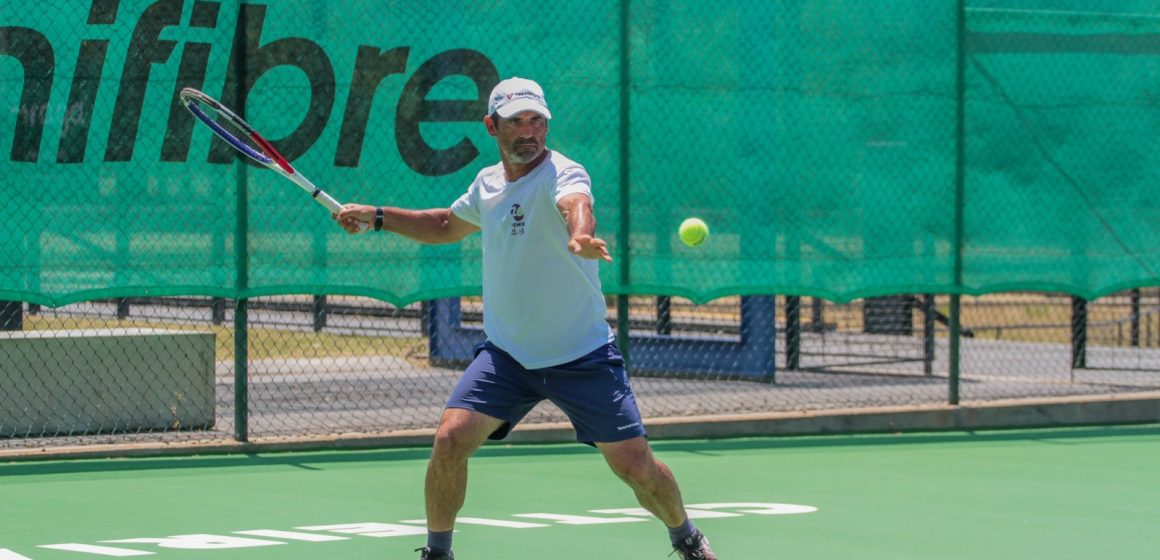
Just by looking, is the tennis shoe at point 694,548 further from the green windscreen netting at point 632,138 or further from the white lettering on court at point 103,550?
the green windscreen netting at point 632,138

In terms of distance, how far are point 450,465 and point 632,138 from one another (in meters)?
4.71

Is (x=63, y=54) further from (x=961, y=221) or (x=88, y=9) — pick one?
(x=961, y=221)

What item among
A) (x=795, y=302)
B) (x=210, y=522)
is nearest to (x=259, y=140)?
(x=210, y=522)

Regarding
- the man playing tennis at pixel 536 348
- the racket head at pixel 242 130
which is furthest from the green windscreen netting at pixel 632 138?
the man playing tennis at pixel 536 348

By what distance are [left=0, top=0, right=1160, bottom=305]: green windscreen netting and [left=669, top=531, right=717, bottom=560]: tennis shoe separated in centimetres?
413

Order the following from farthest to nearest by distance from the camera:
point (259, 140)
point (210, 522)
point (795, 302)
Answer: point (795, 302), point (210, 522), point (259, 140)

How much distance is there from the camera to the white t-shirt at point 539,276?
5969 mm

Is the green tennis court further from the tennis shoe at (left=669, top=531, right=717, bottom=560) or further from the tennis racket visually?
the tennis racket

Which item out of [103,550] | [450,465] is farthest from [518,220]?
[103,550]

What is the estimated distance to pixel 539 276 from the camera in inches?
236

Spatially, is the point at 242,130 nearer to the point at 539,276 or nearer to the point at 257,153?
the point at 257,153

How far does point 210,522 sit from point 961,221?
5555 millimetres

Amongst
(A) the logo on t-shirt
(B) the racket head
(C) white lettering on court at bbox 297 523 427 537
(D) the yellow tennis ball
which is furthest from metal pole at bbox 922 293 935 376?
(A) the logo on t-shirt

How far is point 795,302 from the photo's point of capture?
→ 1373cm
